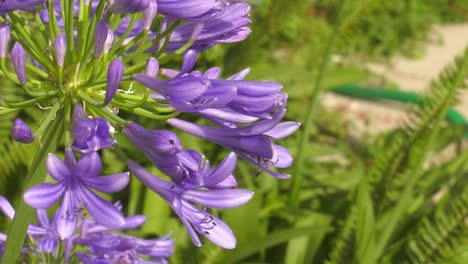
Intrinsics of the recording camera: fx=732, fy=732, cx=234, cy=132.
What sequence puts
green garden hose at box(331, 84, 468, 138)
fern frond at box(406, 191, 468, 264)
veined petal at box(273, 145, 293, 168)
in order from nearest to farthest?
1. veined petal at box(273, 145, 293, 168)
2. fern frond at box(406, 191, 468, 264)
3. green garden hose at box(331, 84, 468, 138)

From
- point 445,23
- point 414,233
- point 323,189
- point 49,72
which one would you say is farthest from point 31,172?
point 445,23

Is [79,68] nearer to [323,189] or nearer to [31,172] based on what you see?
[31,172]

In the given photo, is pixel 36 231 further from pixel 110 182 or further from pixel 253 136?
pixel 253 136

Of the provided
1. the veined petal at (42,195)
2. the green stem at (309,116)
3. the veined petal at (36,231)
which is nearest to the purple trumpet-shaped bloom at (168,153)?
the veined petal at (42,195)

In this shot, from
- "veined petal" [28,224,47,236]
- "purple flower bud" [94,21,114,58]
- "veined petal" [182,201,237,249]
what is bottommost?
"veined petal" [28,224,47,236]

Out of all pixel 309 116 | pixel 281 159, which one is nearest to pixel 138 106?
pixel 281 159

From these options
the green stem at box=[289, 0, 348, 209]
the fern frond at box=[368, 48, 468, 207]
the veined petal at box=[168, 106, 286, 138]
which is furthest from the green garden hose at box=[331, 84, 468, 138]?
the veined petal at box=[168, 106, 286, 138]

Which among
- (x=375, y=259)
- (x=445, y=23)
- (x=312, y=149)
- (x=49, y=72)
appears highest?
(x=49, y=72)

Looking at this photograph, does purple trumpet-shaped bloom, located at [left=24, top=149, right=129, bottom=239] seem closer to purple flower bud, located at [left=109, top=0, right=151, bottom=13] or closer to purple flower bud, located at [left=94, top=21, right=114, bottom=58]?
purple flower bud, located at [left=94, top=21, right=114, bottom=58]
